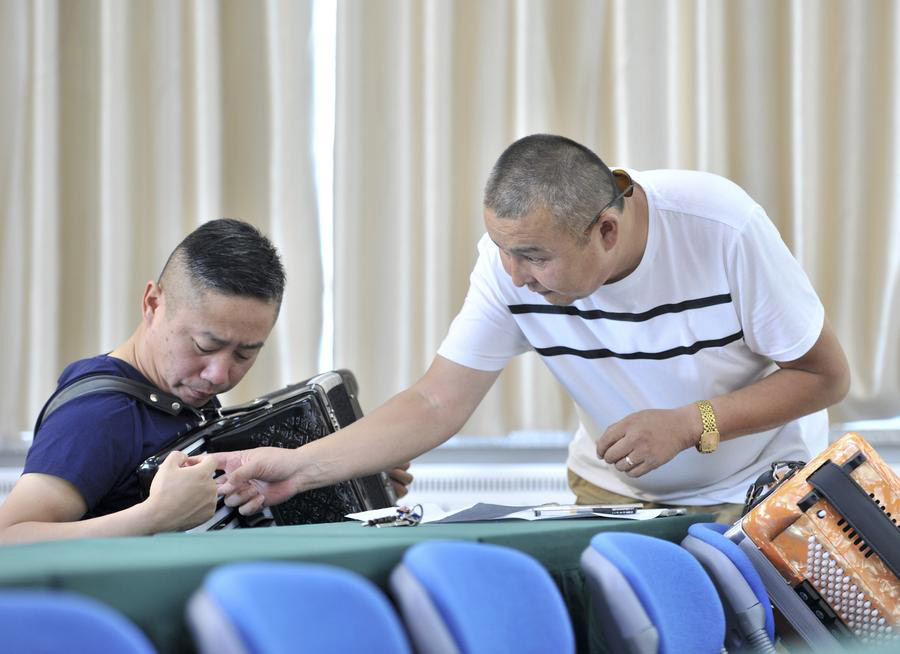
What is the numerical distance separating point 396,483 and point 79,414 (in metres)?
0.94

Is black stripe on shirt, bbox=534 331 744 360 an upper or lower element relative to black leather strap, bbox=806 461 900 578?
upper

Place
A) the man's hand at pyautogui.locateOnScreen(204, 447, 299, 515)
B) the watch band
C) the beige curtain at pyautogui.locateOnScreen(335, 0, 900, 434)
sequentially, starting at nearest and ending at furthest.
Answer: the man's hand at pyautogui.locateOnScreen(204, 447, 299, 515)
the watch band
the beige curtain at pyautogui.locateOnScreen(335, 0, 900, 434)

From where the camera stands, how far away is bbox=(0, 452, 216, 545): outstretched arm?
1604 millimetres

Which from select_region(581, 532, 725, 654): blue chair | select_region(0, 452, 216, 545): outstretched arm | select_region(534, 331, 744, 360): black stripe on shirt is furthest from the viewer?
select_region(534, 331, 744, 360): black stripe on shirt

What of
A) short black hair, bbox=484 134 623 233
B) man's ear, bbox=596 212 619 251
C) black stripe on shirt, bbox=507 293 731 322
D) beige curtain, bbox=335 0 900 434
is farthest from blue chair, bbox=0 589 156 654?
Answer: beige curtain, bbox=335 0 900 434

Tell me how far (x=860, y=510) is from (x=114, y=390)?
132cm

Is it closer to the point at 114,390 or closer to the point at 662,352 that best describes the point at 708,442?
the point at 662,352

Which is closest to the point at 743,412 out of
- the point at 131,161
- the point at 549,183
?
the point at 549,183

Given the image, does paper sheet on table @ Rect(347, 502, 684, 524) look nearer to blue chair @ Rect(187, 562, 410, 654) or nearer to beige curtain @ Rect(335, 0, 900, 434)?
blue chair @ Rect(187, 562, 410, 654)

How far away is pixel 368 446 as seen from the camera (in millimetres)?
2160

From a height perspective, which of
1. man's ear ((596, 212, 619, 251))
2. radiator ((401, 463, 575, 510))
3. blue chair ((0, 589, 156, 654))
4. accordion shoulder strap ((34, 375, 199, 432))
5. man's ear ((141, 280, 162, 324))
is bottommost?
radiator ((401, 463, 575, 510))

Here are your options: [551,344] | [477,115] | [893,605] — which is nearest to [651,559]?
[893,605]

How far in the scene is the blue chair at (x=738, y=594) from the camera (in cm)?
149

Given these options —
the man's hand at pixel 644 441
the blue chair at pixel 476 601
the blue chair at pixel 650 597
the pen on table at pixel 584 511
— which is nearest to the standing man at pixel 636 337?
the man's hand at pixel 644 441
